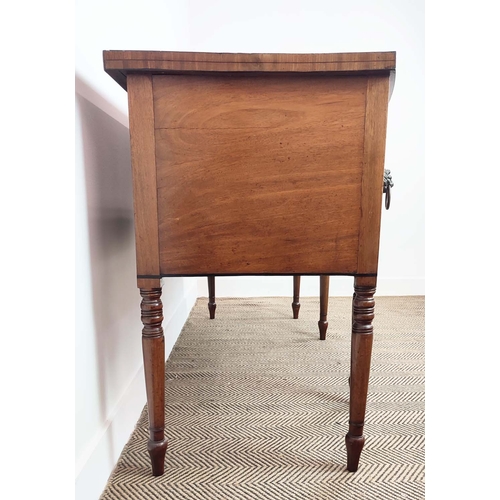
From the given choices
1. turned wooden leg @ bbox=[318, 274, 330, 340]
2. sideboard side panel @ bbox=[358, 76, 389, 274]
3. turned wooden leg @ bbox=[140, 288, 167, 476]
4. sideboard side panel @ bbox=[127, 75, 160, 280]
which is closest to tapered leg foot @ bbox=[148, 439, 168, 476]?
turned wooden leg @ bbox=[140, 288, 167, 476]

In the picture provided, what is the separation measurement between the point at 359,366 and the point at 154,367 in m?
0.40

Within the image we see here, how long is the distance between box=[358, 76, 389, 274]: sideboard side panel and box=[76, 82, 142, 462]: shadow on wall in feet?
1.67

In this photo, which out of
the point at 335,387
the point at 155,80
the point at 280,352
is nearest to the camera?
the point at 155,80

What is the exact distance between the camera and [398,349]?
1494mm

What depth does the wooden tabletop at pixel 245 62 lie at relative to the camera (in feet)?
2.28

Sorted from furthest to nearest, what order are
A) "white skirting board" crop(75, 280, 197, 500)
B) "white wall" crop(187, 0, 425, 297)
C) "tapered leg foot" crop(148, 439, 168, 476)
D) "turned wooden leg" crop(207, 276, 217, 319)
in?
"white wall" crop(187, 0, 425, 297)
"turned wooden leg" crop(207, 276, 217, 319)
"tapered leg foot" crop(148, 439, 168, 476)
"white skirting board" crop(75, 280, 197, 500)

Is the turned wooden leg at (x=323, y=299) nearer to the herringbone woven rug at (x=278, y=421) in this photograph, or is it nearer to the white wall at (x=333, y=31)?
the herringbone woven rug at (x=278, y=421)

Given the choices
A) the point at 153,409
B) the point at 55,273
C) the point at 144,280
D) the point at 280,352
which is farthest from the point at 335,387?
the point at 55,273

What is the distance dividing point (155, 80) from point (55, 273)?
385 millimetres

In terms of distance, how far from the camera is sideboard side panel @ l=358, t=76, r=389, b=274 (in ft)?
2.39

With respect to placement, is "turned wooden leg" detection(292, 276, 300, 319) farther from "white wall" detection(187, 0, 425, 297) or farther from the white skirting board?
"white wall" detection(187, 0, 425, 297)

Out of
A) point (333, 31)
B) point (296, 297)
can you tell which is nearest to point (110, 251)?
point (296, 297)

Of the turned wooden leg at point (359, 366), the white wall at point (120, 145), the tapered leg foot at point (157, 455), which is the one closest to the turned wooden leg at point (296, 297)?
the white wall at point (120, 145)

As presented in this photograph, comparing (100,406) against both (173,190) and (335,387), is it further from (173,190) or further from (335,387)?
(335,387)
